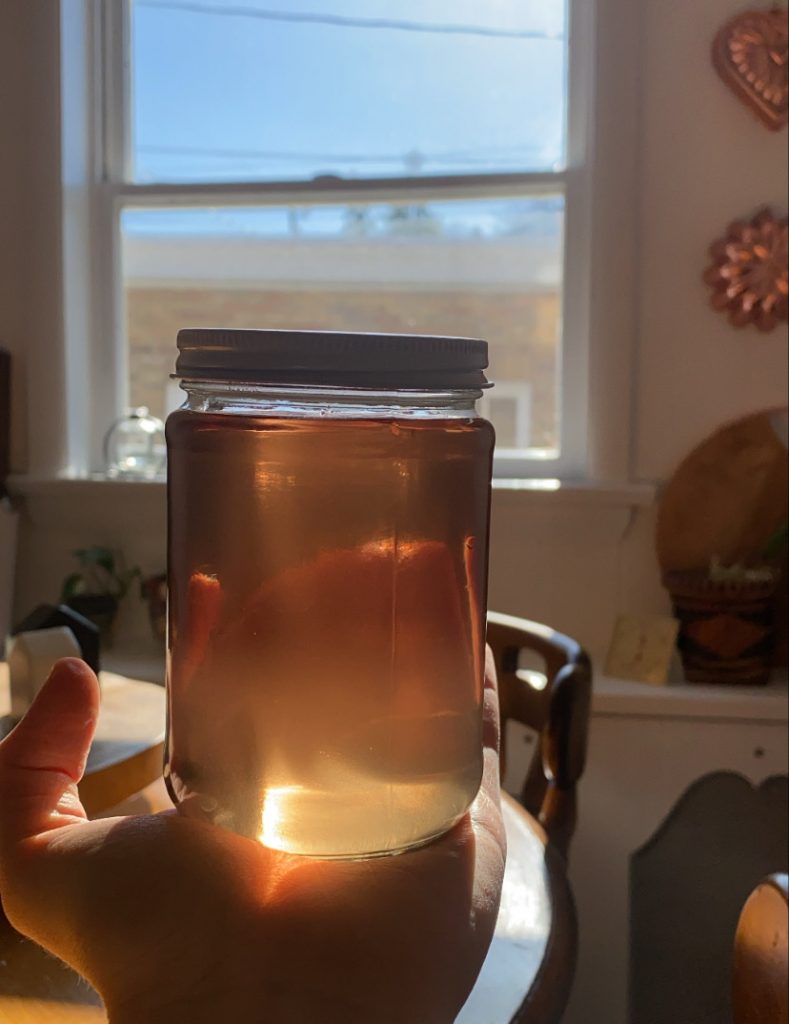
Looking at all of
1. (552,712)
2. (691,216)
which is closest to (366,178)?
(691,216)

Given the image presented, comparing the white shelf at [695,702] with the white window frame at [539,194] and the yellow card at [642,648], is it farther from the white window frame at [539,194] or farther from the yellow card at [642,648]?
the white window frame at [539,194]

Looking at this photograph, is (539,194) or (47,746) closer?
(47,746)

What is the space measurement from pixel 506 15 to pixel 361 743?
1.95 meters

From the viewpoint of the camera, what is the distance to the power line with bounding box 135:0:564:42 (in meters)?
1.98

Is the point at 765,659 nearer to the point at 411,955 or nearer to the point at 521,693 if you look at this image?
the point at 521,693

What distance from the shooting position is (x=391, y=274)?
2.07 metres

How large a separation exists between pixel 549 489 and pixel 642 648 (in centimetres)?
34

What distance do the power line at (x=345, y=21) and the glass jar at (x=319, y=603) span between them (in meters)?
1.84

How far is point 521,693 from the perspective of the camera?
56.8 inches

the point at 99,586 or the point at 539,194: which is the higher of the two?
the point at 539,194

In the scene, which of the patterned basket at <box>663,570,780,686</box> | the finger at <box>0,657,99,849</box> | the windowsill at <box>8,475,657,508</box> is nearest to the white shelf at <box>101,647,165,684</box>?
the windowsill at <box>8,475,657,508</box>

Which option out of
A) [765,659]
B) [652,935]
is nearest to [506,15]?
[765,659]

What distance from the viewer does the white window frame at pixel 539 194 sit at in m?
1.82

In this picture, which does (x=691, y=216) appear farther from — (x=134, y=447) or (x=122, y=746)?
(x=122, y=746)
